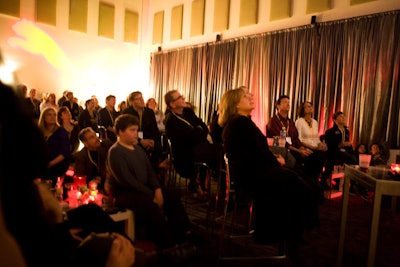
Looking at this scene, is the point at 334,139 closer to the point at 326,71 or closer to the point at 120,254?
the point at 326,71

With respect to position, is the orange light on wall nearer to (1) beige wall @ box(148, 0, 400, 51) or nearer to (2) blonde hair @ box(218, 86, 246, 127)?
(1) beige wall @ box(148, 0, 400, 51)

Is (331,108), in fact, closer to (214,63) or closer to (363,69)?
(363,69)

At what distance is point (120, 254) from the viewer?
1.37m

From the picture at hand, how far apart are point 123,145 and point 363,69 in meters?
4.69

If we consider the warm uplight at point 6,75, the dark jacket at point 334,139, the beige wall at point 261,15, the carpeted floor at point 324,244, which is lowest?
the carpeted floor at point 324,244

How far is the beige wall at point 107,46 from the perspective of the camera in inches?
315

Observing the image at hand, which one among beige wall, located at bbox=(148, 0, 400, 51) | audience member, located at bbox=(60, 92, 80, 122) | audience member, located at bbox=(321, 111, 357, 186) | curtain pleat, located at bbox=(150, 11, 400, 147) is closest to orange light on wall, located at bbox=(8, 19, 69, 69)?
audience member, located at bbox=(60, 92, 80, 122)

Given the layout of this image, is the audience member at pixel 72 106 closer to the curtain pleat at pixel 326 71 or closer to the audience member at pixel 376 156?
the curtain pleat at pixel 326 71

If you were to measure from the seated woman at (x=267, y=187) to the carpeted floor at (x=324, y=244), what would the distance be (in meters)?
0.33

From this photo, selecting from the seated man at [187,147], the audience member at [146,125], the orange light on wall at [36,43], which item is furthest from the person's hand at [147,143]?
the orange light on wall at [36,43]

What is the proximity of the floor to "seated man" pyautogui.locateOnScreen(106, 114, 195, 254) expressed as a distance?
0.97 feet

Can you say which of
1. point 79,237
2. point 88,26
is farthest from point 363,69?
point 88,26

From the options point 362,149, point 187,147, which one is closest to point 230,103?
point 187,147

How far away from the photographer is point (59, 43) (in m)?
9.55
